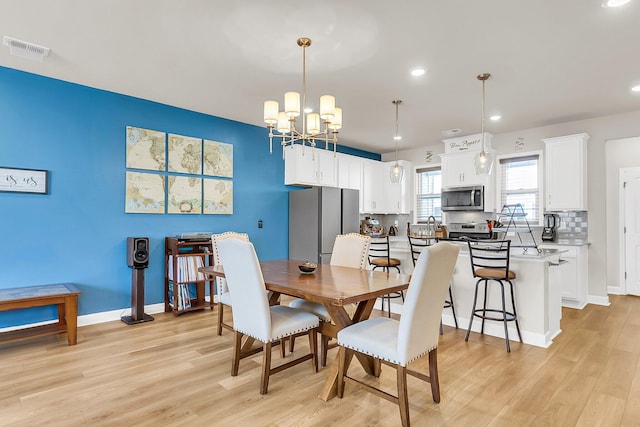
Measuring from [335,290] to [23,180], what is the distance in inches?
130

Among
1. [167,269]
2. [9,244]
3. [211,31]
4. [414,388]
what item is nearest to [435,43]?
[211,31]

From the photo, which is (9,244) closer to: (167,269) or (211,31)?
(167,269)

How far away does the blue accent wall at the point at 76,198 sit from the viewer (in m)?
3.38

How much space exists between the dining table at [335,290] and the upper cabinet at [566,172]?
3776 mm

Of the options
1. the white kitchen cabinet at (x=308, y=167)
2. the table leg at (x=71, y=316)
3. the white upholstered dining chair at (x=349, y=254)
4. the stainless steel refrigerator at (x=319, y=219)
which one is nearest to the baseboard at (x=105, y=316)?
the table leg at (x=71, y=316)

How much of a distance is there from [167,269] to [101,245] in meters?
0.75

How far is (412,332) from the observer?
1913 mm

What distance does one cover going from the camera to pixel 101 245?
3855 mm

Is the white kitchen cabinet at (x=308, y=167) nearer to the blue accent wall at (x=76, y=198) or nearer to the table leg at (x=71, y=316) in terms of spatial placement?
the blue accent wall at (x=76, y=198)

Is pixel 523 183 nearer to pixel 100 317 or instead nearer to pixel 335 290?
pixel 335 290

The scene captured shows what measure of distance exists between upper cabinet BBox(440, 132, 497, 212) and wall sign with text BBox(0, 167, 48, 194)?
5526 mm

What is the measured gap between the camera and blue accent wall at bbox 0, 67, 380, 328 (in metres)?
3.38

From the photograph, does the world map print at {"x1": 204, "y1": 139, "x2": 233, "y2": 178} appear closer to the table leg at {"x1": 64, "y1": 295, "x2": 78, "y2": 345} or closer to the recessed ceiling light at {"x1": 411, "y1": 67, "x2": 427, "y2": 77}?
the table leg at {"x1": 64, "y1": 295, "x2": 78, "y2": 345}

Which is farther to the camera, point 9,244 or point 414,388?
point 9,244
